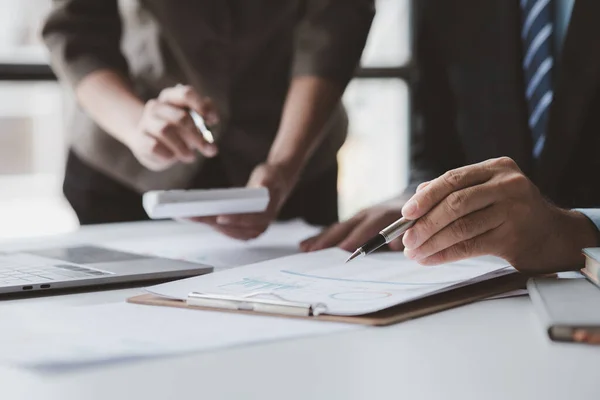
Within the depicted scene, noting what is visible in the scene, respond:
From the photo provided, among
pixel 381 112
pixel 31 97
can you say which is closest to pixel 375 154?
pixel 381 112

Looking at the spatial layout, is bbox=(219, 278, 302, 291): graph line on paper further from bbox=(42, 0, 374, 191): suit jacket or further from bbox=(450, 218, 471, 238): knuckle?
bbox=(42, 0, 374, 191): suit jacket

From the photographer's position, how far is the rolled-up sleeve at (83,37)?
1.52 meters

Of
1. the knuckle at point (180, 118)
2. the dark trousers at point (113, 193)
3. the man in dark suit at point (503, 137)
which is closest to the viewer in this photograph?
the man in dark suit at point (503, 137)

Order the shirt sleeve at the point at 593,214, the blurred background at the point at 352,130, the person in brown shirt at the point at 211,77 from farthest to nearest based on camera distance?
1. the blurred background at the point at 352,130
2. the person in brown shirt at the point at 211,77
3. the shirt sleeve at the point at 593,214

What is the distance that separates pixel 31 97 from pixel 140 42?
1.29 metres

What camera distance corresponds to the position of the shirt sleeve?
0.91 meters

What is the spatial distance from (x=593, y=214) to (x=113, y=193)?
112cm

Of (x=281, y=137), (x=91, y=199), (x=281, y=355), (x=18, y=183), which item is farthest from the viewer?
(x=18, y=183)

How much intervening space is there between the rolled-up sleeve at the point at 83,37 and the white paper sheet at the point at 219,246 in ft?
1.36

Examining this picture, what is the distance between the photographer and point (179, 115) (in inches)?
47.4

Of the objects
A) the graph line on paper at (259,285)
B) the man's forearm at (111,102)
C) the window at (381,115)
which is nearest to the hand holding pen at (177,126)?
the man's forearm at (111,102)

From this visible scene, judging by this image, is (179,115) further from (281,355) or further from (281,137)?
(281,355)

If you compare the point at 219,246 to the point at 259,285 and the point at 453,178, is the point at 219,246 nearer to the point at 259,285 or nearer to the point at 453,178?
the point at 259,285

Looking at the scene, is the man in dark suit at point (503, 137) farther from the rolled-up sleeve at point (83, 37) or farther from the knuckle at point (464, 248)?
the rolled-up sleeve at point (83, 37)
